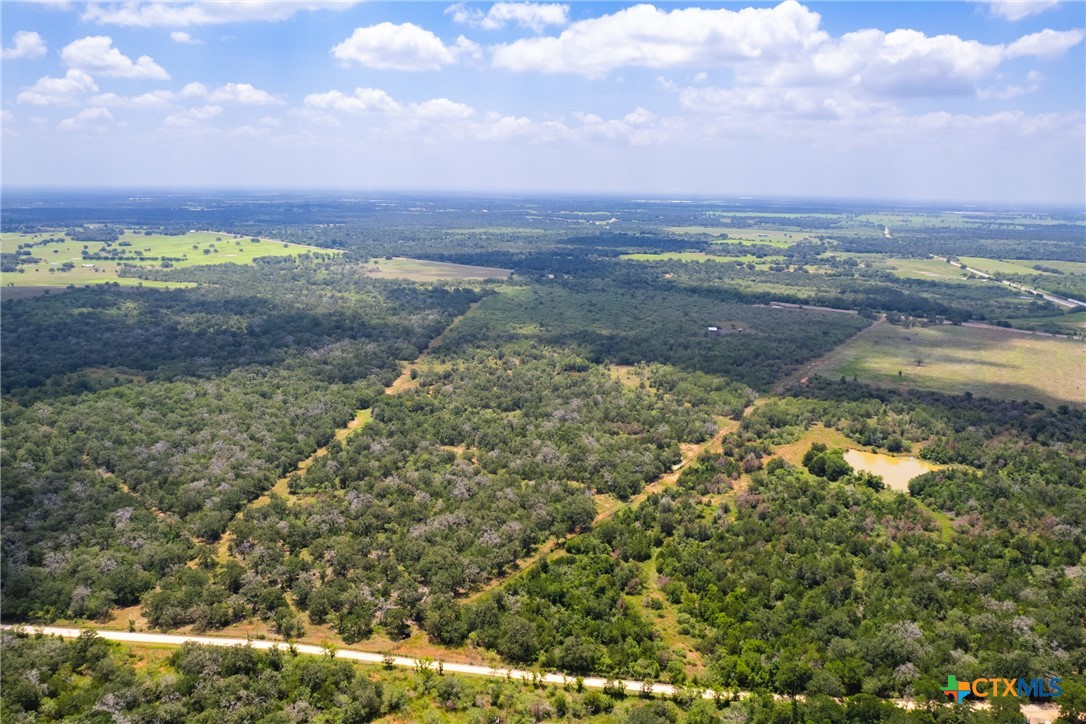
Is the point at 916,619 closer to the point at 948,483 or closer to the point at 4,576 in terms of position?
the point at 948,483

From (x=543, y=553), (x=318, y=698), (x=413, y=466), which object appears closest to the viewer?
(x=318, y=698)

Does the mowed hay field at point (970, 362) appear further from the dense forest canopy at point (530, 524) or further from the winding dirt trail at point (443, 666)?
the winding dirt trail at point (443, 666)

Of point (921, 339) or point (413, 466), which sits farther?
point (921, 339)

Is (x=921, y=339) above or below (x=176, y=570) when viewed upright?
above

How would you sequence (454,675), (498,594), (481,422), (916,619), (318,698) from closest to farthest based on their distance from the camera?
(318,698), (454,675), (916,619), (498,594), (481,422)

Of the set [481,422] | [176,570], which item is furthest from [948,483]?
[176,570]

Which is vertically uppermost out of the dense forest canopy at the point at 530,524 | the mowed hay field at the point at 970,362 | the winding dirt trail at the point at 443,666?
the mowed hay field at the point at 970,362

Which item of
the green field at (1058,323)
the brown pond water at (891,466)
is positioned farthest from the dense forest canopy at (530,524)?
the green field at (1058,323)
